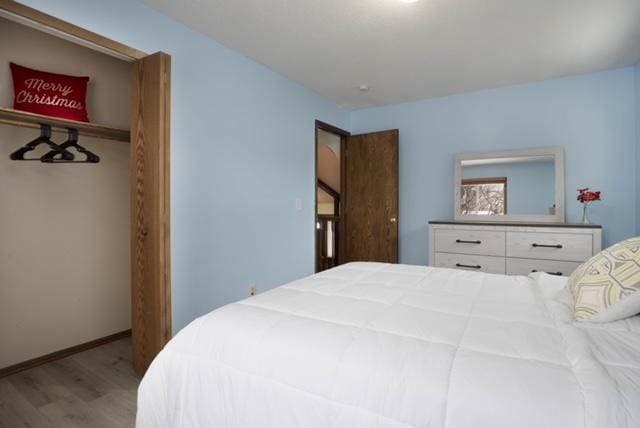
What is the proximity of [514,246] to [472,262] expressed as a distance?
1.32 feet

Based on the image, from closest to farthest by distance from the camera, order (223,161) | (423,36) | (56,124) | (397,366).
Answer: (397,366)
(56,124)
(423,36)
(223,161)

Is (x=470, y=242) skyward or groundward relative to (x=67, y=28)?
groundward

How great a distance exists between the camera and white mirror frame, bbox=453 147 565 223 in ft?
10.9

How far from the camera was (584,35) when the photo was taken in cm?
249

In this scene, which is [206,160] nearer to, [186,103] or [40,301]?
[186,103]

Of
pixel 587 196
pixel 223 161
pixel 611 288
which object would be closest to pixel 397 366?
pixel 611 288

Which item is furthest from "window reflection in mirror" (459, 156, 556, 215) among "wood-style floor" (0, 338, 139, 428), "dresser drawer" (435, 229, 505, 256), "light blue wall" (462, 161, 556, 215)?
"wood-style floor" (0, 338, 139, 428)

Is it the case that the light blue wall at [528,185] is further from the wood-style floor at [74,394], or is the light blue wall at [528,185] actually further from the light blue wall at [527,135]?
the wood-style floor at [74,394]

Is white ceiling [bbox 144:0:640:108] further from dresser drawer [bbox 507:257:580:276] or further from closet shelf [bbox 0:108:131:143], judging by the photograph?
dresser drawer [bbox 507:257:580:276]

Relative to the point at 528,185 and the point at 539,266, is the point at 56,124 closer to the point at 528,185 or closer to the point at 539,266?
the point at 539,266

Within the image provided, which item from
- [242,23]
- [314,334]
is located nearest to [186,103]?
[242,23]

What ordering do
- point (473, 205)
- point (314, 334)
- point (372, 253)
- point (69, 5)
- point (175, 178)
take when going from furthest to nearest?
point (372, 253)
point (473, 205)
point (175, 178)
point (69, 5)
point (314, 334)

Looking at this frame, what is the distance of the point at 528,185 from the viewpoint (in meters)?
3.48

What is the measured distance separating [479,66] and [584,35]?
77 centimetres
